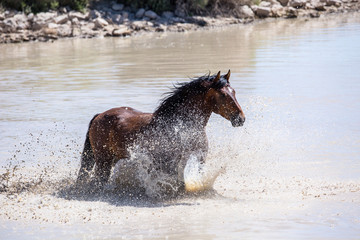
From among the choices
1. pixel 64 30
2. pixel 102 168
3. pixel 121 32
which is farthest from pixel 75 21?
pixel 102 168

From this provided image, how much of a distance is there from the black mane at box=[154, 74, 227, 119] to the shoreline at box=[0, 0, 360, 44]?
18.6 metres

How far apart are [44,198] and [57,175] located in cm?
96

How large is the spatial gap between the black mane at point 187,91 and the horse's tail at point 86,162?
1.03 meters

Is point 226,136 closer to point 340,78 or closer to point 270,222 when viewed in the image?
point 270,222

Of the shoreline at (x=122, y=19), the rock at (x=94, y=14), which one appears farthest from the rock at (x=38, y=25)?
the rock at (x=94, y=14)

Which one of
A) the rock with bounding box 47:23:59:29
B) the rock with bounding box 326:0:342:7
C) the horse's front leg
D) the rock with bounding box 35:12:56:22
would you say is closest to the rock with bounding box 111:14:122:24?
the rock with bounding box 35:12:56:22

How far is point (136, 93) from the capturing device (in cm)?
1173

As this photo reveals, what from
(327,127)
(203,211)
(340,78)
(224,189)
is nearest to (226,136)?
(327,127)

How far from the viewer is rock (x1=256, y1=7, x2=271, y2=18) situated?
2808 cm

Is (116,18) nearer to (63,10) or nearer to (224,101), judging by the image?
(63,10)

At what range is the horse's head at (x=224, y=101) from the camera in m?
5.93

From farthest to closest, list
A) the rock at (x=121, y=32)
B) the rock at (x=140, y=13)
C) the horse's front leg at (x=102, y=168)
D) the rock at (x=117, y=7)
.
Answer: the rock at (x=117, y=7)
the rock at (x=140, y=13)
the rock at (x=121, y=32)
the horse's front leg at (x=102, y=168)

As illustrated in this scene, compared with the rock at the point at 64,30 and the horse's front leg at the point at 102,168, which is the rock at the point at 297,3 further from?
the horse's front leg at the point at 102,168

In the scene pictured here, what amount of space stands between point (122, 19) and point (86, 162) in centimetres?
2065
